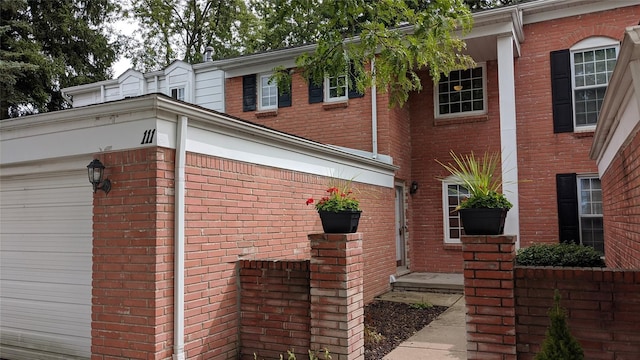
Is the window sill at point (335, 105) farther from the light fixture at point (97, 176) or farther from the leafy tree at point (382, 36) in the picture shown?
the light fixture at point (97, 176)

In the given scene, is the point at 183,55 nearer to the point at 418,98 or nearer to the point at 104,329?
the point at 418,98

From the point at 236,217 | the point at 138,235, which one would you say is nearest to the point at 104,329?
the point at 138,235

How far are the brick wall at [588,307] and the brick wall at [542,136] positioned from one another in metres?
6.96

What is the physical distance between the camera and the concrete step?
9.79m

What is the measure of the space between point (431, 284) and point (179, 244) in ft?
22.1

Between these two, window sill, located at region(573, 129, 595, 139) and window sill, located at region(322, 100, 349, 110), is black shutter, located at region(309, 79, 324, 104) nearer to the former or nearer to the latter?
window sill, located at region(322, 100, 349, 110)

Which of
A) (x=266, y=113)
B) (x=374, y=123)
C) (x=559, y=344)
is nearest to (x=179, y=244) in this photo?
(x=559, y=344)

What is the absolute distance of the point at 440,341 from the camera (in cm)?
621

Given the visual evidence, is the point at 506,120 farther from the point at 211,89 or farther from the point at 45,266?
the point at 45,266

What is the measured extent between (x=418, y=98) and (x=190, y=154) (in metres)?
8.42

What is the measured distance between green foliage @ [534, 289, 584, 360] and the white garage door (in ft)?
15.1

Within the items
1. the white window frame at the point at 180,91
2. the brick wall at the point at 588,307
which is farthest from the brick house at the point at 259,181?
the white window frame at the point at 180,91

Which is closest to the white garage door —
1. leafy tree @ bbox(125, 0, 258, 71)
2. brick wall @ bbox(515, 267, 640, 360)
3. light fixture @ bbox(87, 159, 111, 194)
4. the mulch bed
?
light fixture @ bbox(87, 159, 111, 194)

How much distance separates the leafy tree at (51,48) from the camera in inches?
641
